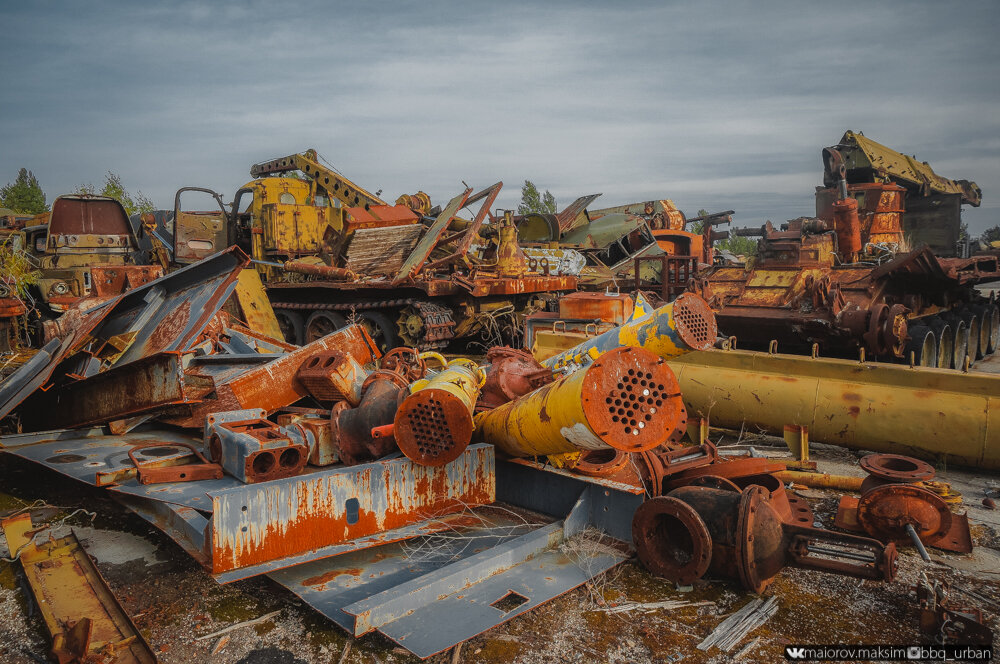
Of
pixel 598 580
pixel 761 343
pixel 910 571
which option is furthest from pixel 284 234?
pixel 910 571

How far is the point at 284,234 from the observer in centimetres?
1169

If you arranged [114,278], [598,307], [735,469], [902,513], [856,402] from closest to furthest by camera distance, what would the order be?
[902,513] < [735,469] < [856,402] < [598,307] < [114,278]

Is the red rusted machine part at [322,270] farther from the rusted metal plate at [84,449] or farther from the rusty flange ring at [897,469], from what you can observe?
the rusty flange ring at [897,469]

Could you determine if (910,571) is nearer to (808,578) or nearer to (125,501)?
(808,578)

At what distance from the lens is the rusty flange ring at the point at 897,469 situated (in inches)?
144

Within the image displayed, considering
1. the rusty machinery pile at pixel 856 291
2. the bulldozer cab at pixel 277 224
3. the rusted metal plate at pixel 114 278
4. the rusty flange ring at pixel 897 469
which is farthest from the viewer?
the bulldozer cab at pixel 277 224

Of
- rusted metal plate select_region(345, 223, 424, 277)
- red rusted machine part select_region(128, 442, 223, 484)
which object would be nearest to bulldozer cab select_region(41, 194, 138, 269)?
rusted metal plate select_region(345, 223, 424, 277)

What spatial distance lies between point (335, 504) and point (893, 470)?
317 cm

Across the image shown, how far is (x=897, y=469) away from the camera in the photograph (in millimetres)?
3902

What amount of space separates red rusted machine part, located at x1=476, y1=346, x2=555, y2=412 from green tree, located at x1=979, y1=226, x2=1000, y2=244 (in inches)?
1062

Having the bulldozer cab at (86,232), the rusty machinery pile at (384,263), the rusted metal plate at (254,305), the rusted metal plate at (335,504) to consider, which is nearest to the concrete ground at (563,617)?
the rusted metal plate at (335,504)

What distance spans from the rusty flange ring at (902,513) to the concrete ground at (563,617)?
133 millimetres

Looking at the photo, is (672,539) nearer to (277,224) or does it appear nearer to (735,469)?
(735,469)

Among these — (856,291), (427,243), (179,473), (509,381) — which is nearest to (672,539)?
(509,381)
